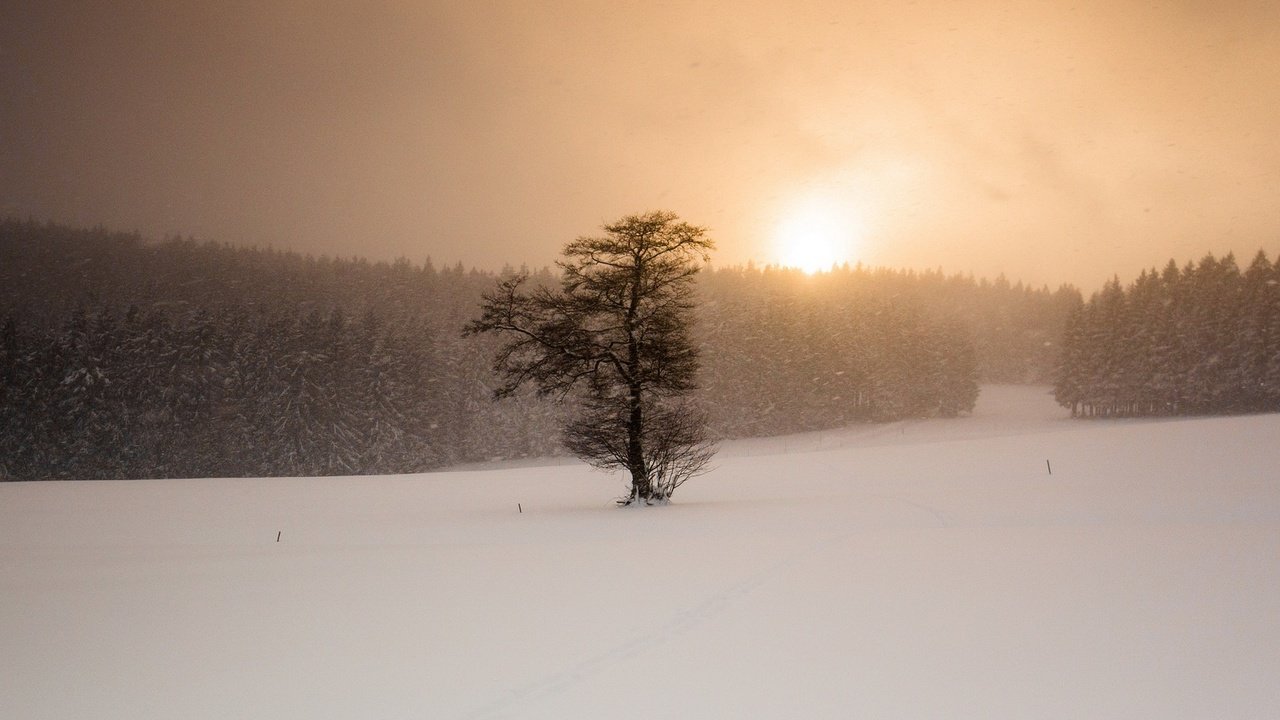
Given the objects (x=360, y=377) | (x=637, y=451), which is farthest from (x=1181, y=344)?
(x=360, y=377)

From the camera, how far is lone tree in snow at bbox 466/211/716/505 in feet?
74.4

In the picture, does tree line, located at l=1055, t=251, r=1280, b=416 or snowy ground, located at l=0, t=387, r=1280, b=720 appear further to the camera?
tree line, located at l=1055, t=251, r=1280, b=416

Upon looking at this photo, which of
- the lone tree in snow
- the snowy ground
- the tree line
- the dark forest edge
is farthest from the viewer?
the tree line

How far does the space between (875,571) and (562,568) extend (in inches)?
220

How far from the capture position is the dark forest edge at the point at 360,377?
61.4m

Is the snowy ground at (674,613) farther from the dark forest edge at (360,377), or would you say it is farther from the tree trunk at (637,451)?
the dark forest edge at (360,377)

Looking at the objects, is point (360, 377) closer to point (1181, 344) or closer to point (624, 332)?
point (624, 332)

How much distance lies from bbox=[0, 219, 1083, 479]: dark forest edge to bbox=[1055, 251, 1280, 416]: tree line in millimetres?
7149

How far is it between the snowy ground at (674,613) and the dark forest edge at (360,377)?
20.7 meters

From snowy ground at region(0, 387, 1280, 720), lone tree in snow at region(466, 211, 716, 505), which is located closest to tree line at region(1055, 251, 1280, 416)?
snowy ground at region(0, 387, 1280, 720)

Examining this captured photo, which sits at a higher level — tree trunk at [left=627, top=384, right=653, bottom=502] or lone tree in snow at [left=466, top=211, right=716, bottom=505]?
lone tree in snow at [left=466, top=211, right=716, bottom=505]

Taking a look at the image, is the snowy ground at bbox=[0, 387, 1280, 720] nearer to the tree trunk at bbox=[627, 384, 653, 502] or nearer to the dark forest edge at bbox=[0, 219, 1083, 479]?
the tree trunk at bbox=[627, 384, 653, 502]

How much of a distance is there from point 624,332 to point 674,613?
47.9 ft

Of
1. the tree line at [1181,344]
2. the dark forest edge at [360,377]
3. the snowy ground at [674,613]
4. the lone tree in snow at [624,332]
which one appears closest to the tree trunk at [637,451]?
the lone tree in snow at [624,332]
